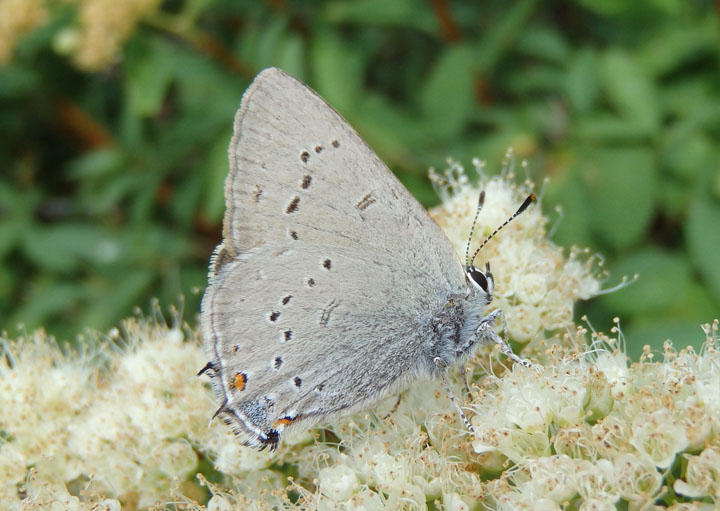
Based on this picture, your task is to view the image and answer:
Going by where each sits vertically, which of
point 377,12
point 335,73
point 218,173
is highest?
point 377,12

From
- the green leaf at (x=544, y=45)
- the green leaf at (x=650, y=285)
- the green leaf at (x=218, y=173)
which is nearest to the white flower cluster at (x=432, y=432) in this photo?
the green leaf at (x=650, y=285)

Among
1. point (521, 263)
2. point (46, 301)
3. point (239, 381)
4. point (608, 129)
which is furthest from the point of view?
point (46, 301)

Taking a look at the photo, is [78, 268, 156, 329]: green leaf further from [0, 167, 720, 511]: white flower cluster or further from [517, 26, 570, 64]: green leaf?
[517, 26, 570, 64]: green leaf

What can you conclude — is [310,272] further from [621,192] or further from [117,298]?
[117,298]

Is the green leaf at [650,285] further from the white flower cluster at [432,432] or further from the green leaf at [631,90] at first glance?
the white flower cluster at [432,432]

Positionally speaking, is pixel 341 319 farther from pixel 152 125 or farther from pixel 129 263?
pixel 152 125

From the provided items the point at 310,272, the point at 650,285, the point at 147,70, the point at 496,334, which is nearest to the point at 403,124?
the point at 147,70

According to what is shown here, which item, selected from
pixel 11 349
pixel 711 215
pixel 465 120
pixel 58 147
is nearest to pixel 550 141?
pixel 465 120
